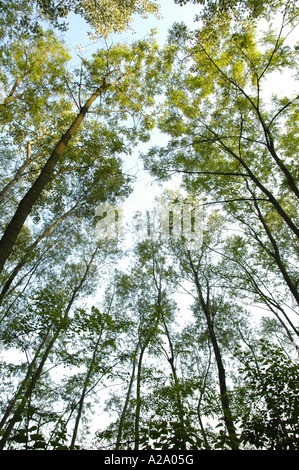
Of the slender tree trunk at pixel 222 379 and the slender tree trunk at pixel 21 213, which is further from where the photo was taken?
the slender tree trunk at pixel 21 213

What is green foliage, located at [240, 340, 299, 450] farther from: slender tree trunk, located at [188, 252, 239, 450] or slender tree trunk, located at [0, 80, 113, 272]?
slender tree trunk, located at [0, 80, 113, 272]

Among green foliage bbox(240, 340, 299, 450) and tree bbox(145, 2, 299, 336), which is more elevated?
tree bbox(145, 2, 299, 336)


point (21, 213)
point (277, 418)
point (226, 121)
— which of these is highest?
point (226, 121)

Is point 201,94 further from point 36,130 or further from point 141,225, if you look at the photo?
point 141,225

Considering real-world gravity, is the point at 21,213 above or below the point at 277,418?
above

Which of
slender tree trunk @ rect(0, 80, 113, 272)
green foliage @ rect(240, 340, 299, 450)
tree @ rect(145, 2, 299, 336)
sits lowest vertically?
green foliage @ rect(240, 340, 299, 450)

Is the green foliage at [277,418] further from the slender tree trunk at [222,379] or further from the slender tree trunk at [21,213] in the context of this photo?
the slender tree trunk at [21,213]

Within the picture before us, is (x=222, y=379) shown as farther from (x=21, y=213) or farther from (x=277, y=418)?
(x=21, y=213)

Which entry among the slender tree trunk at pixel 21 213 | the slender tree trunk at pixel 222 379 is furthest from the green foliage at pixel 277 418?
the slender tree trunk at pixel 21 213

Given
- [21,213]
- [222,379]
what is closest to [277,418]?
[21,213]

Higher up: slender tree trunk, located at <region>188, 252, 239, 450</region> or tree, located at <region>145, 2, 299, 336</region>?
tree, located at <region>145, 2, 299, 336</region>

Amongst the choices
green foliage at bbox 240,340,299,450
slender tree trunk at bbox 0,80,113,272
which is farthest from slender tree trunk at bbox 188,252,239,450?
slender tree trunk at bbox 0,80,113,272

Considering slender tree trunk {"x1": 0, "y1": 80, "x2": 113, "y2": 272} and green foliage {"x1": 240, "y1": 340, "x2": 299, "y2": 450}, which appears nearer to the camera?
green foliage {"x1": 240, "y1": 340, "x2": 299, "y2": 450}

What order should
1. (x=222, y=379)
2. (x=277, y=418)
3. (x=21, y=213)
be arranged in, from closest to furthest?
1. (x=277, y=418)
2. (x=21, y=213)
3. (x=222, y=379)
